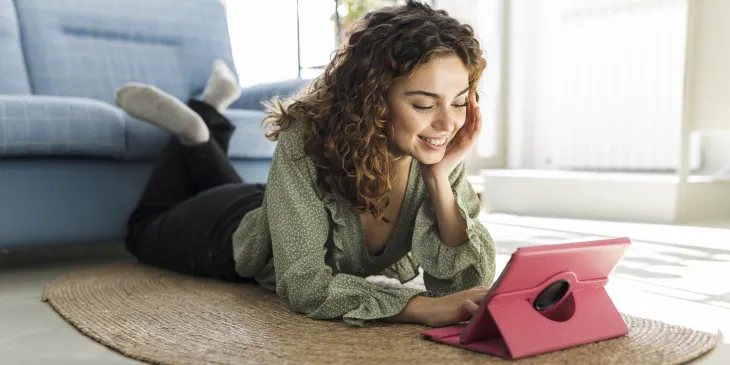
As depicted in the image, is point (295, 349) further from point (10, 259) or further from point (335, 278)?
point (10, 259)

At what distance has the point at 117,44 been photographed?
283 centimetres

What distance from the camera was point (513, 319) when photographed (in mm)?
1102

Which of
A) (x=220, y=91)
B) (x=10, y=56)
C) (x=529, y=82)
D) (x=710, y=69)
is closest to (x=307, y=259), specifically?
(x=220, y=91)

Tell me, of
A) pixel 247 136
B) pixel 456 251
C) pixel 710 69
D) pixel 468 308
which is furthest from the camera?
pixel 710 69

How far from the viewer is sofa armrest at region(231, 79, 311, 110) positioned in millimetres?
2568

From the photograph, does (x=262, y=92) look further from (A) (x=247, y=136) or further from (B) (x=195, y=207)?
(B) (x=195, y=207)

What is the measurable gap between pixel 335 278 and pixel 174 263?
2.78ft

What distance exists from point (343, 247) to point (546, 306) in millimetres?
468

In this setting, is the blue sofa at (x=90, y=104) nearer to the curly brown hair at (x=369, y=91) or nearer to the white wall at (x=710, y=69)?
the curly brown hair at (x=369, y=91)

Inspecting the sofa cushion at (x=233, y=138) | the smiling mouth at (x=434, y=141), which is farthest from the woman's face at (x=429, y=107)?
the sofa cushion at (x=233, y=138)

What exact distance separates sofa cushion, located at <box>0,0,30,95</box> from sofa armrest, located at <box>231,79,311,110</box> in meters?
0.81

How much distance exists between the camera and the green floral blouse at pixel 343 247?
4.33ft

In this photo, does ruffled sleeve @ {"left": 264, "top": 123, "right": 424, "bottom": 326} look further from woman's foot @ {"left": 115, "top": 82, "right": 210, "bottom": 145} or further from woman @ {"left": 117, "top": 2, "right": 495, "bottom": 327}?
woman's foot @ {"left": 115, "top": 82, "right": 210, "bottom": 145}

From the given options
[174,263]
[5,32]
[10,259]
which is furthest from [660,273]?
[5,32]
